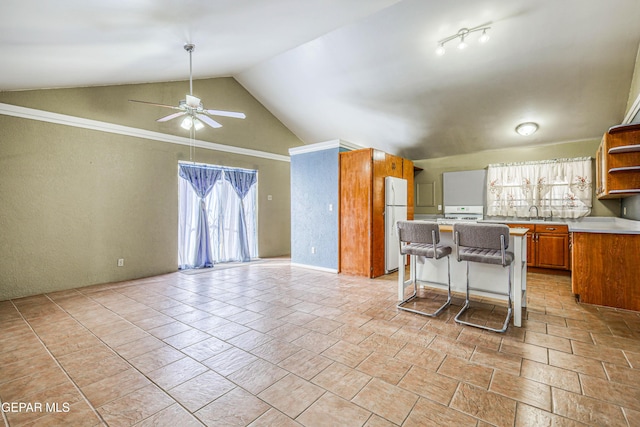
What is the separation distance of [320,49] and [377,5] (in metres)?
1.41

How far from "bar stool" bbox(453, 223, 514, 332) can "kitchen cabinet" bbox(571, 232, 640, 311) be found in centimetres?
110

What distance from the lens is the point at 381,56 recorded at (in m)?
4.45

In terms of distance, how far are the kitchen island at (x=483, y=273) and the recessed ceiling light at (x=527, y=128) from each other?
3069 mm

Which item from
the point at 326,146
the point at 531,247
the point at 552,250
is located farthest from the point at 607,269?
the point at 326,146

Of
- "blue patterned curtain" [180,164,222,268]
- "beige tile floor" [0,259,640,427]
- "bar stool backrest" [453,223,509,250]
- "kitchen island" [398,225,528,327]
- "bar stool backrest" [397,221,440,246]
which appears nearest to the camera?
"beige tile floor" [0,259,640,427]

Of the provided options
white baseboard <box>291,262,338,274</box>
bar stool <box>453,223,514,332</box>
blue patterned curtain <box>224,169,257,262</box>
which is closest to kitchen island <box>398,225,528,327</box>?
bar stool <box>453,223,514,332</box>

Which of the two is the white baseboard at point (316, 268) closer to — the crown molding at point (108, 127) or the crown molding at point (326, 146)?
the crown molding at point (326, 146)

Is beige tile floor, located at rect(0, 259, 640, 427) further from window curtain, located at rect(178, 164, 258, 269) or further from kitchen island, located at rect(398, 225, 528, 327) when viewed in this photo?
window curtain, located at rect(178, 164, 258, 269)

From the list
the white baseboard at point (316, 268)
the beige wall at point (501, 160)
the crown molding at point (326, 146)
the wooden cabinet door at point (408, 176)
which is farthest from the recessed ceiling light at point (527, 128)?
the white baseboard at point (316, 268)

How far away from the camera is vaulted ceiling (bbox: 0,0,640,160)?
2830 millimetres

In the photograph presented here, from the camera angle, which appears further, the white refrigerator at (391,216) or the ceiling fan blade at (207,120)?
the white refrigerator at (391,216)

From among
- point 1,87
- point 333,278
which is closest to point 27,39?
point 1,87

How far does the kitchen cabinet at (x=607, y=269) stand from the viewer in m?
3.10

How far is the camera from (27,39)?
2.52 m
